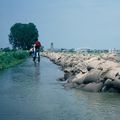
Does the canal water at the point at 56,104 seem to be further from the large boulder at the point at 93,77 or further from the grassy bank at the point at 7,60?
the grassy bank at the point at 7,60

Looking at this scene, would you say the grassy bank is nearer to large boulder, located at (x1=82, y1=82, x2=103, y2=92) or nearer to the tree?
large boulder, located at (x1=82, y1=82, x2=103, y2=92)

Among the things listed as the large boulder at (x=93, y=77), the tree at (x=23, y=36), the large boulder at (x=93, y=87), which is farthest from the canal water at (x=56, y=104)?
the tree at (x=23, y=36)

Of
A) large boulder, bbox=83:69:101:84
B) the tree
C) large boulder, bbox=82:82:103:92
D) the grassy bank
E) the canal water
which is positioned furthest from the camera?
the tree

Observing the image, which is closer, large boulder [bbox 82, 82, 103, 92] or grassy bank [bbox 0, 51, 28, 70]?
large boulder [bbox 82, 82, 103, 92]

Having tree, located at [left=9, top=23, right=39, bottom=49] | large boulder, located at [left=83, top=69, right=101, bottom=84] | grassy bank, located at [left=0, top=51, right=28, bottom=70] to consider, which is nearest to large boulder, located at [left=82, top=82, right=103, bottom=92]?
large boulder, located at [left=83, top=69, right=101, bottom=84]

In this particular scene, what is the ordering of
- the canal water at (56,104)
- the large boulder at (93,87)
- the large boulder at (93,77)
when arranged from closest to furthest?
the canal water at (56,104) → the large boulder at (93,87) → the large boulder at (93,77)

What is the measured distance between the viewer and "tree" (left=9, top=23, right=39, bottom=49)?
100812 mm

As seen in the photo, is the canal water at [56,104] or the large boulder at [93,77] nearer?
the canal water at [56,104]

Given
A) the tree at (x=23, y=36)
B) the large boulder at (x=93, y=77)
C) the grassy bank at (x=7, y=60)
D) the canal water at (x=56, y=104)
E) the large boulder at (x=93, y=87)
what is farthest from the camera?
the tree at (x=23, y=36)

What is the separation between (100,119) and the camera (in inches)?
313

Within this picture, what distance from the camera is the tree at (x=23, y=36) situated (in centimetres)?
10081

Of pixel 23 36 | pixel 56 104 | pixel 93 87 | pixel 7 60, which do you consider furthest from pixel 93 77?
pixel 23 36

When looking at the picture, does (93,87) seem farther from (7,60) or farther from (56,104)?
(7,60)

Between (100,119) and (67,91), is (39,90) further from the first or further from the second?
(100,119)
